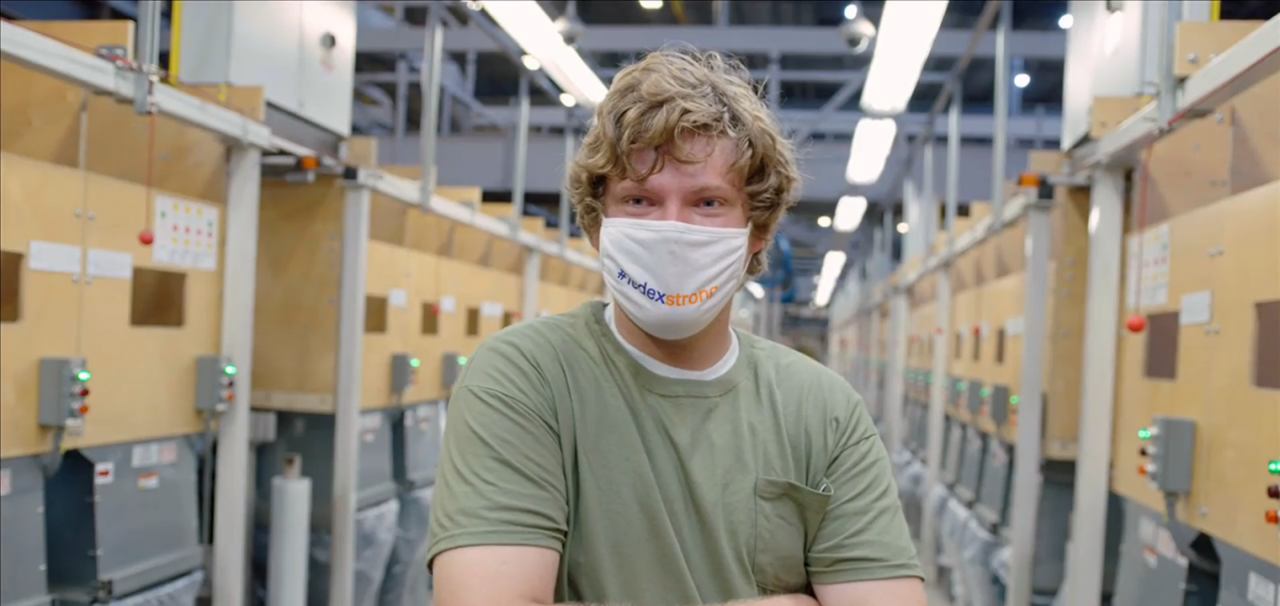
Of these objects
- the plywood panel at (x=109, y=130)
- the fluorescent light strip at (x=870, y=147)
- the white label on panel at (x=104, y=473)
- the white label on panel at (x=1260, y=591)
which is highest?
the fluorescent light strip at (x=870, y=147)

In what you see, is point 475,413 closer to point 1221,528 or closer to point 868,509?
point 868,509

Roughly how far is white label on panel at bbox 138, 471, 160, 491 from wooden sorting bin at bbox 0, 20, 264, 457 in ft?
0.44

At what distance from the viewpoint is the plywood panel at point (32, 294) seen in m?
2.73

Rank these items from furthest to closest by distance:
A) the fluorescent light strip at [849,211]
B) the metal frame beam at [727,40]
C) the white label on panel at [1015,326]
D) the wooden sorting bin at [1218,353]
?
the fluorescent light strip at [849,211] → the metal frame beam at [727,40] → the white label on panel at [1015,326] → the wooden sorting bin at [1218,353]

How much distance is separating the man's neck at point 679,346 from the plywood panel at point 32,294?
2167mm

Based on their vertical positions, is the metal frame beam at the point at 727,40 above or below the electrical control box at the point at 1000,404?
above

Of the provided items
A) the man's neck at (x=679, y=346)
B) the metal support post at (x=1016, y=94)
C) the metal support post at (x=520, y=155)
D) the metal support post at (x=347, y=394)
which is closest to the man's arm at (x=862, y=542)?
the man's neck at (x=679, y=346)

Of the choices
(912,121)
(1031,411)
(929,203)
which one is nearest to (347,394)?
(1031,411)

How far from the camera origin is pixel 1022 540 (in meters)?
4.18

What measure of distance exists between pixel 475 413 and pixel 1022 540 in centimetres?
356

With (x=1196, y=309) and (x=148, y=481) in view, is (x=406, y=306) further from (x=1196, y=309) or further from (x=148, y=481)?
(x=1196, y=309)

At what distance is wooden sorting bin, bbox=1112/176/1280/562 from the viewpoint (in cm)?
222

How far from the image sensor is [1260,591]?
218cm

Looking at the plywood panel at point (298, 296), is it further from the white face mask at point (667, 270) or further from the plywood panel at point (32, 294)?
the white face mask at point (667, 270)
